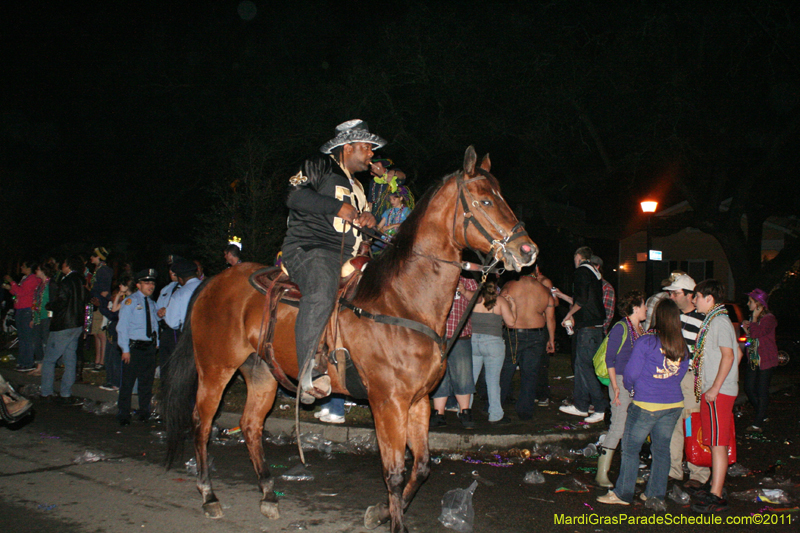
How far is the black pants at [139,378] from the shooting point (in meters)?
8.48

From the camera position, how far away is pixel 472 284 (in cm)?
835

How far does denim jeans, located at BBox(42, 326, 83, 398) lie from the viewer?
972cm

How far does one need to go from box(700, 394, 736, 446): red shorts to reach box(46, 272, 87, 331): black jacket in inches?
364

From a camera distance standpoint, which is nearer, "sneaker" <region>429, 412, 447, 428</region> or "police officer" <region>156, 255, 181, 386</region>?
"sneaker" <region>429, 412, 447, 428</region>

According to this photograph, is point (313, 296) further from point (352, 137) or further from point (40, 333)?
point (40, 333)

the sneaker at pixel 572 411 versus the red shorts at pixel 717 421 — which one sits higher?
the red shorts at pixel 717 421

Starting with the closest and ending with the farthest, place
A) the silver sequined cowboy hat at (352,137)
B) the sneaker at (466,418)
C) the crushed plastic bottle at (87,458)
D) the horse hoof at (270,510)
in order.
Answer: the horse hoof at (270,510) < the silver sequined cowboy hat at (352,137) < the crushed plastic bottle at (87,458) < the sneaker at (466,418)

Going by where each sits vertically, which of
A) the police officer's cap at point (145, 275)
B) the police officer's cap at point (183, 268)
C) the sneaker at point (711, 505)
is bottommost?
the sneaker at point (711, 505)

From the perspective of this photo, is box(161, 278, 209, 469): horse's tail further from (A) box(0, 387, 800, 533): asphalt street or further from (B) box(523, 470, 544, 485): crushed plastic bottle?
(B) box(523, 470, 544, 485): crushed plastic bottle

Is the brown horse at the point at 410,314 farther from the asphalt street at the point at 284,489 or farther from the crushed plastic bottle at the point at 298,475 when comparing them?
the crushed plastic bottle at the point at 298,475

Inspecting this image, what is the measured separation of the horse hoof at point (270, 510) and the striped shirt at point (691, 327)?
4.40 meters

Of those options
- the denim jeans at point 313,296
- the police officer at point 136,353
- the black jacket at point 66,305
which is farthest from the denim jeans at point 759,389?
the black jacket at point 66,305

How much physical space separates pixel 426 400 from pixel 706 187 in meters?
23.0

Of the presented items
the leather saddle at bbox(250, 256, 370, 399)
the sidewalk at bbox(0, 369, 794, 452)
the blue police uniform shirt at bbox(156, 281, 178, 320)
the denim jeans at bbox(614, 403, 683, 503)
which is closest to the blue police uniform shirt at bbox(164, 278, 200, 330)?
the blue police uniform shirt at bbox(156, 281, 178, 320)
